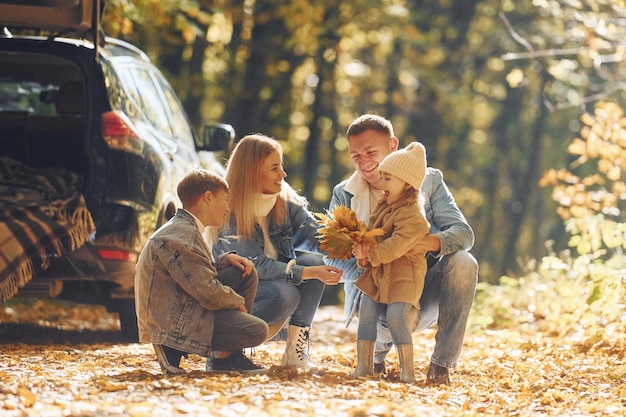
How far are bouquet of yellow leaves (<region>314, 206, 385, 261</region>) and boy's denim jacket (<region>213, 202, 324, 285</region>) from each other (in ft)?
1.25

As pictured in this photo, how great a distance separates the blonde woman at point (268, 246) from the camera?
647 centimetres

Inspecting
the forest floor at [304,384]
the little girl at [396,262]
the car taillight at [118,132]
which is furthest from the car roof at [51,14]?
the little girl at [396,262]

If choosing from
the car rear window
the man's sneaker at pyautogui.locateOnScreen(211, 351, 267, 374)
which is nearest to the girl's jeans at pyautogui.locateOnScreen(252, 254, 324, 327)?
the man's sneaker at pyautogui.locateOnScreen(211, 351, 267, 374)

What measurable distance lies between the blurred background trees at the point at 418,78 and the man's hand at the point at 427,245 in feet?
15.1

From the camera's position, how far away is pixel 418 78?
26.9 meters

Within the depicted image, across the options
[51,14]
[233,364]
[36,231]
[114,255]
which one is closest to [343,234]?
[233,364]

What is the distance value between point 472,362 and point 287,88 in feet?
54.9

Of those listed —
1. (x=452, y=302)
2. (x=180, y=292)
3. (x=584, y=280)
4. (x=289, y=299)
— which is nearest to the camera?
(x=180, y=292)

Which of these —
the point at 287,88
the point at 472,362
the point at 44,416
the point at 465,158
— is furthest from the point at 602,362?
the point at 465,158

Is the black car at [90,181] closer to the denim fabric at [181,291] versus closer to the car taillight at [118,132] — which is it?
the car taillight at [118,132]

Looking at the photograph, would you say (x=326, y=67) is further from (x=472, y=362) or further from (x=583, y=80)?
(x=472, y=362)

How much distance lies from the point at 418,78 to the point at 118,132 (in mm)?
19632

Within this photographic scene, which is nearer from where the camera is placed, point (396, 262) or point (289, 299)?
point (396, 262)

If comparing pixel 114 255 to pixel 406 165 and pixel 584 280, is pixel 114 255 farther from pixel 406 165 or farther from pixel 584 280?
pixel 584 280
